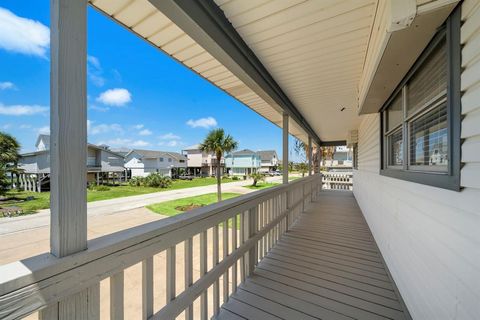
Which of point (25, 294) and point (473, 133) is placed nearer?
point (25, 294)

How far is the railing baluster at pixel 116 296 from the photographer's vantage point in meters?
0.99

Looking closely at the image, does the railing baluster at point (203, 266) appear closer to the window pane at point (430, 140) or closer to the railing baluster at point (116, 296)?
the railing baluster at point (116, 296)

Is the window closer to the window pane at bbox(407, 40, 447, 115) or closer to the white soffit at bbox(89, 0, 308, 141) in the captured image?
the window pane at bbox(407, 40, 447, 115)

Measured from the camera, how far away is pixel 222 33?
1687mm

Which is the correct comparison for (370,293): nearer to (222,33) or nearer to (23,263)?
(23,263)

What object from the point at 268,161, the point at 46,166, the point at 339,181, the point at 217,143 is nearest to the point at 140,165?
the point at 46,166

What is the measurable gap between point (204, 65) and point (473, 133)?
7.63 feet

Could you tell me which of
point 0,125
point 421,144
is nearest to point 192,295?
point 0,125

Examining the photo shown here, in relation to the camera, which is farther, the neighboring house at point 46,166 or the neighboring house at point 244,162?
the neighboring house at point 244,162

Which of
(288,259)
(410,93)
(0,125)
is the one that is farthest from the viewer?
(288,259)

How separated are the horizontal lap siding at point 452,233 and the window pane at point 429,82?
0.40 meters

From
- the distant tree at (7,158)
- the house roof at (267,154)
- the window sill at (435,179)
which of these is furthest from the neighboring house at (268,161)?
the window sill at (435,179)

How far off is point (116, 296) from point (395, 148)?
10.8 ft

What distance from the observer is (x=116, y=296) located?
1.00 metres
